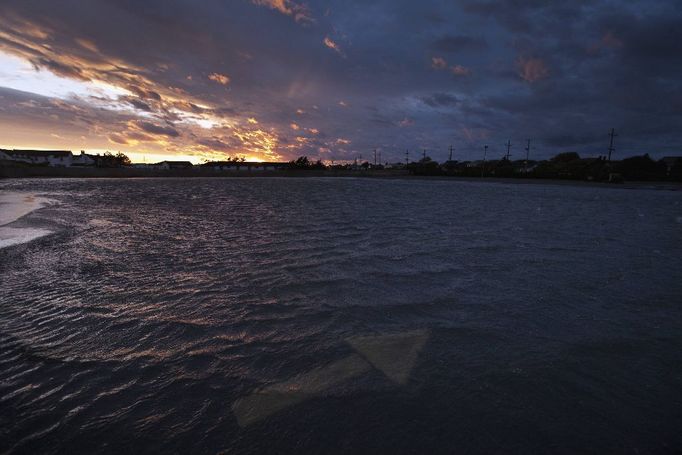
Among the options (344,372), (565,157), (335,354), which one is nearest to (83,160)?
(335,354)

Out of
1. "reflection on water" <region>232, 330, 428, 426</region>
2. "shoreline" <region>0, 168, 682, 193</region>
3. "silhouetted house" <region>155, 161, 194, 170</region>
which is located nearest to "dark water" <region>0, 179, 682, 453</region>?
"reflection on water" <region>232, 330, 428, 426</region>

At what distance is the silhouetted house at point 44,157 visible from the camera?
442 feet

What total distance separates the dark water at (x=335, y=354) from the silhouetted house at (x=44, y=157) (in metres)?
167

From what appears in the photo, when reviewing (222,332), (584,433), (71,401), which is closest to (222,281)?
(222,332)

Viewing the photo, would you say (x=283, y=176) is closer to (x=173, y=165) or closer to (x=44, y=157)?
(x=173, y=165)

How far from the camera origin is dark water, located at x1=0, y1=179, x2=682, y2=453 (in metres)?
3.51

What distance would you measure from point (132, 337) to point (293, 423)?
3.29 metres

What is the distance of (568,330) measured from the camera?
5.90 meters

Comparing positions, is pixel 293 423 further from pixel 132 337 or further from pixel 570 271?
pixel 570 271

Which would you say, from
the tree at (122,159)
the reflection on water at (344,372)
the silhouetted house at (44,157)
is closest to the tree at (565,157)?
the reflection on water at (344,372)

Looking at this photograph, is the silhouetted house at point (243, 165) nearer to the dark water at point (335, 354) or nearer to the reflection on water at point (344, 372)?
the dark water at point (335, 354)

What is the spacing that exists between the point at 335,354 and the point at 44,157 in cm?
18145

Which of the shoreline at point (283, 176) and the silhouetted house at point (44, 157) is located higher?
the silhouetted house at point (44, 157)

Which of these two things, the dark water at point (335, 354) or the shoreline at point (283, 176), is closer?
the dark water at point (335, 354)
